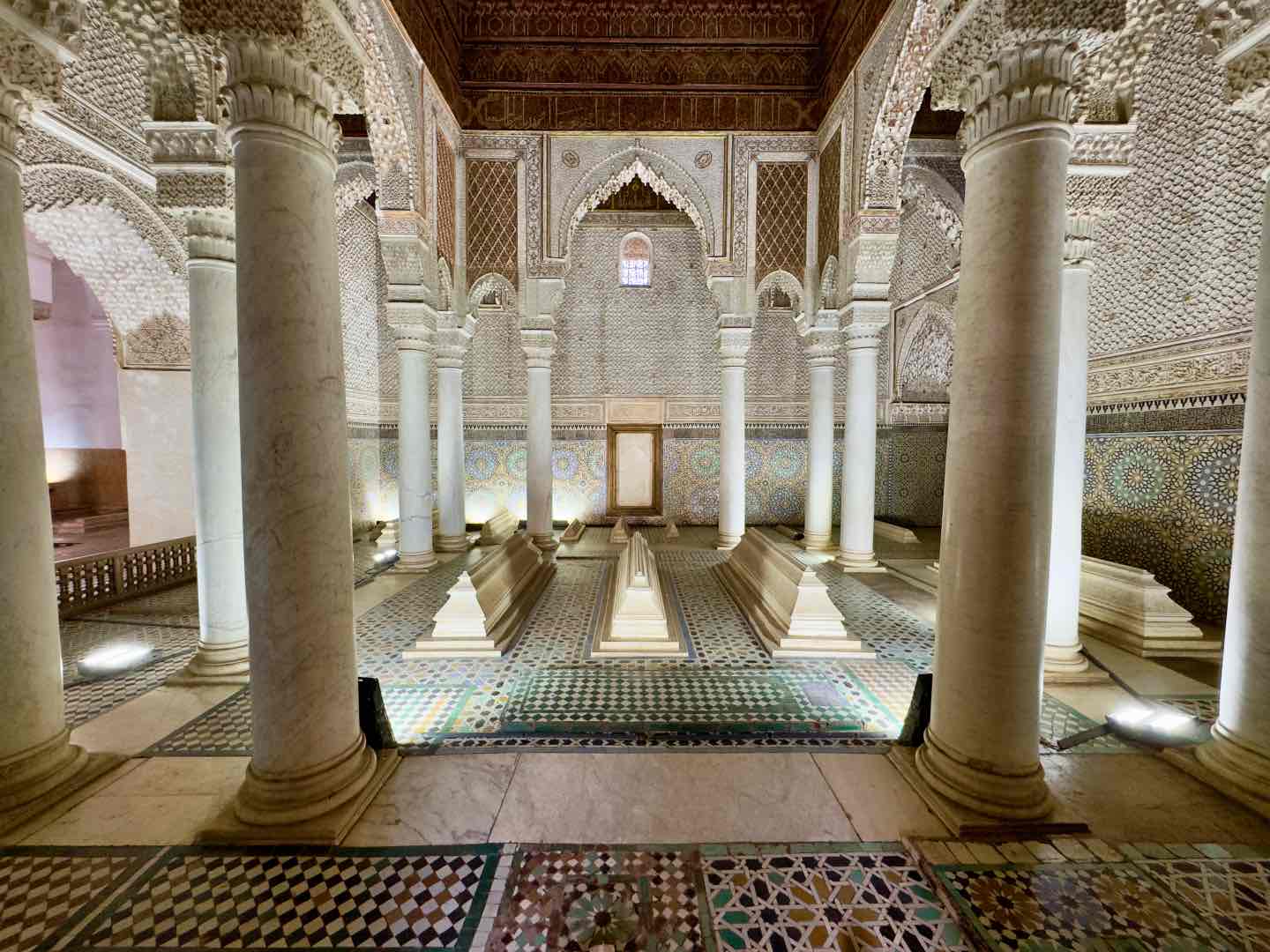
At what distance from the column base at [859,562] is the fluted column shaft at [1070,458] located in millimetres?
2674

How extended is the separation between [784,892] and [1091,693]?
7.88 ft

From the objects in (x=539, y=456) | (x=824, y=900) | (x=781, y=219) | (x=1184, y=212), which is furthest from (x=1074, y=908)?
(x=781, y=219)

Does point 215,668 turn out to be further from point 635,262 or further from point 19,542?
point 635,262

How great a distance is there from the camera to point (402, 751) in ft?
7.63

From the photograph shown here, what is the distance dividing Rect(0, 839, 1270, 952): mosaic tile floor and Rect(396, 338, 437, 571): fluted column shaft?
13.0ft

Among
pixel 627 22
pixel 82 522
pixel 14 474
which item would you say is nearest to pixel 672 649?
pixel 14 474

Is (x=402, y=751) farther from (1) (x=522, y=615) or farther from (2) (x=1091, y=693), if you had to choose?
(2) (x=1091, y=693)

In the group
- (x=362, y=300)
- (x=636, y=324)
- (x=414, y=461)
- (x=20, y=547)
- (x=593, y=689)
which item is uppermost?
(x=362, y=300)

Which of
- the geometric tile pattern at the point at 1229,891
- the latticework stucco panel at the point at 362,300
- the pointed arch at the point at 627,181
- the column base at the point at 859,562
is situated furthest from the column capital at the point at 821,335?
the latticework stucco panel at the point at 362,300

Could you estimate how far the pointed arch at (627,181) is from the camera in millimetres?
6062

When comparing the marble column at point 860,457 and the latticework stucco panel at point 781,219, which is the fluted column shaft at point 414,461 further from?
the marble column at point 860,457

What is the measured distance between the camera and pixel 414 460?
562 centimetres

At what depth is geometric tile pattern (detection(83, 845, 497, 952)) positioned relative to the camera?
57.4 inches

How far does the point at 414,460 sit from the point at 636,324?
4.58m
